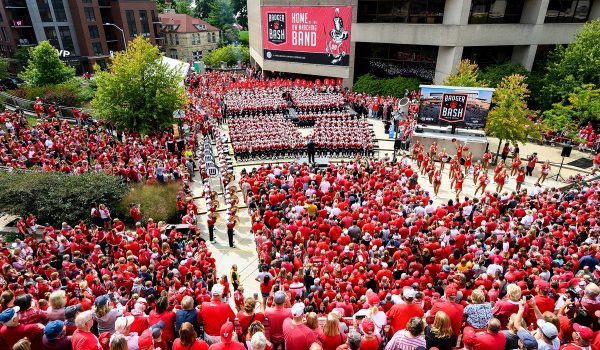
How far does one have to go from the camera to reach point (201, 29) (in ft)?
259

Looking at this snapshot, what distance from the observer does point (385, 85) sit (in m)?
34.2

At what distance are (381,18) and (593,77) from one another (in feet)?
57.9

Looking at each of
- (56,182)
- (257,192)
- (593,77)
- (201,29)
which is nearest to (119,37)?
(201,29)

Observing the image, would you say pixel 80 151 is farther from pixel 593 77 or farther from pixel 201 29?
pixel 201 29

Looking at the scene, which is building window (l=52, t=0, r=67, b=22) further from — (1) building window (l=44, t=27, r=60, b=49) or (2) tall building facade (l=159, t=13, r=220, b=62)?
(2) tall building facade (l=159, t=13, r=220, b=62)

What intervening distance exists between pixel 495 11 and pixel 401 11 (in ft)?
25.6

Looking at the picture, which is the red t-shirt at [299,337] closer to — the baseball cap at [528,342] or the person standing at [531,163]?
the baseball cap at [528,342]

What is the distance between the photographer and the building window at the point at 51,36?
52.4 m

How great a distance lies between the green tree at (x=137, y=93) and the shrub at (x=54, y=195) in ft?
27.5

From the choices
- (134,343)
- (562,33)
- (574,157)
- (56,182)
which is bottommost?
(574,157)

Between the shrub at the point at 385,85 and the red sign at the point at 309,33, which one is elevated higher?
the red sign at the point at 309,33

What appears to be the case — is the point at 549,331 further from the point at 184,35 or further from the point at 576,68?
the point at 184,35

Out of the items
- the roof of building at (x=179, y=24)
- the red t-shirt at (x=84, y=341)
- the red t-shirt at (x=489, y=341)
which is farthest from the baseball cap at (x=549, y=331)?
the roof of building at (x=179, y=24)

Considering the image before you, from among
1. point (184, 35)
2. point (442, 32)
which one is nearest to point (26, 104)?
point (442, 32)
